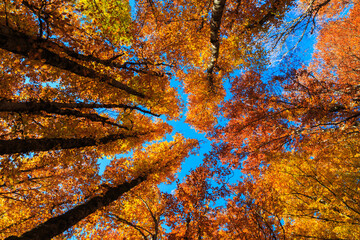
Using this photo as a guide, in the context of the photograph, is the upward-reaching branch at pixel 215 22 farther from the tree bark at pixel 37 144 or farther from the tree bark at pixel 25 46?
the tree bark at pixel 37 144

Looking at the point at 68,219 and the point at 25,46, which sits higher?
the point at 25,46

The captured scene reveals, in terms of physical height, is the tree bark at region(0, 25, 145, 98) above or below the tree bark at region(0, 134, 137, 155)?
above

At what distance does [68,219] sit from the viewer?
506cm

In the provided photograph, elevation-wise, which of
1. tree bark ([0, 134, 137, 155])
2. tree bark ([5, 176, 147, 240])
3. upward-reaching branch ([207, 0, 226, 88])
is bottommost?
tree bark ([5, 176, 147, 240])

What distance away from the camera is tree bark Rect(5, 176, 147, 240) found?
13.8 ft

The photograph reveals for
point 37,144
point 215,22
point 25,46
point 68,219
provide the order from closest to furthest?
point 25,46
point 68,219
point 37,144
point 215,22

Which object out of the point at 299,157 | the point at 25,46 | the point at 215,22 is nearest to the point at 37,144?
the point at 25,46

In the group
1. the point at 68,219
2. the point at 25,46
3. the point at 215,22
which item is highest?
the point at 215,22

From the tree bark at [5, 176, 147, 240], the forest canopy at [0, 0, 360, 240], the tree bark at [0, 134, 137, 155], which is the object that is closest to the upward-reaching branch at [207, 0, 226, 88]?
the forest canopy at [0, 0, 360, 240]

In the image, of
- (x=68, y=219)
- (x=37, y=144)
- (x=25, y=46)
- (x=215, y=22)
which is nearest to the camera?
(x=25, y=46)

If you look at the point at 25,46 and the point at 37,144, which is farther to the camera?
the point at 37,144

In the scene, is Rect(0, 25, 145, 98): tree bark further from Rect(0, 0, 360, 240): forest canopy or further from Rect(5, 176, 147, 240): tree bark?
Rect(5, 176, 147, 240): tree bark

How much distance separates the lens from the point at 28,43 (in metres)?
3.36

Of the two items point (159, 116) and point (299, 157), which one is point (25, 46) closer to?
point (159, 116)
